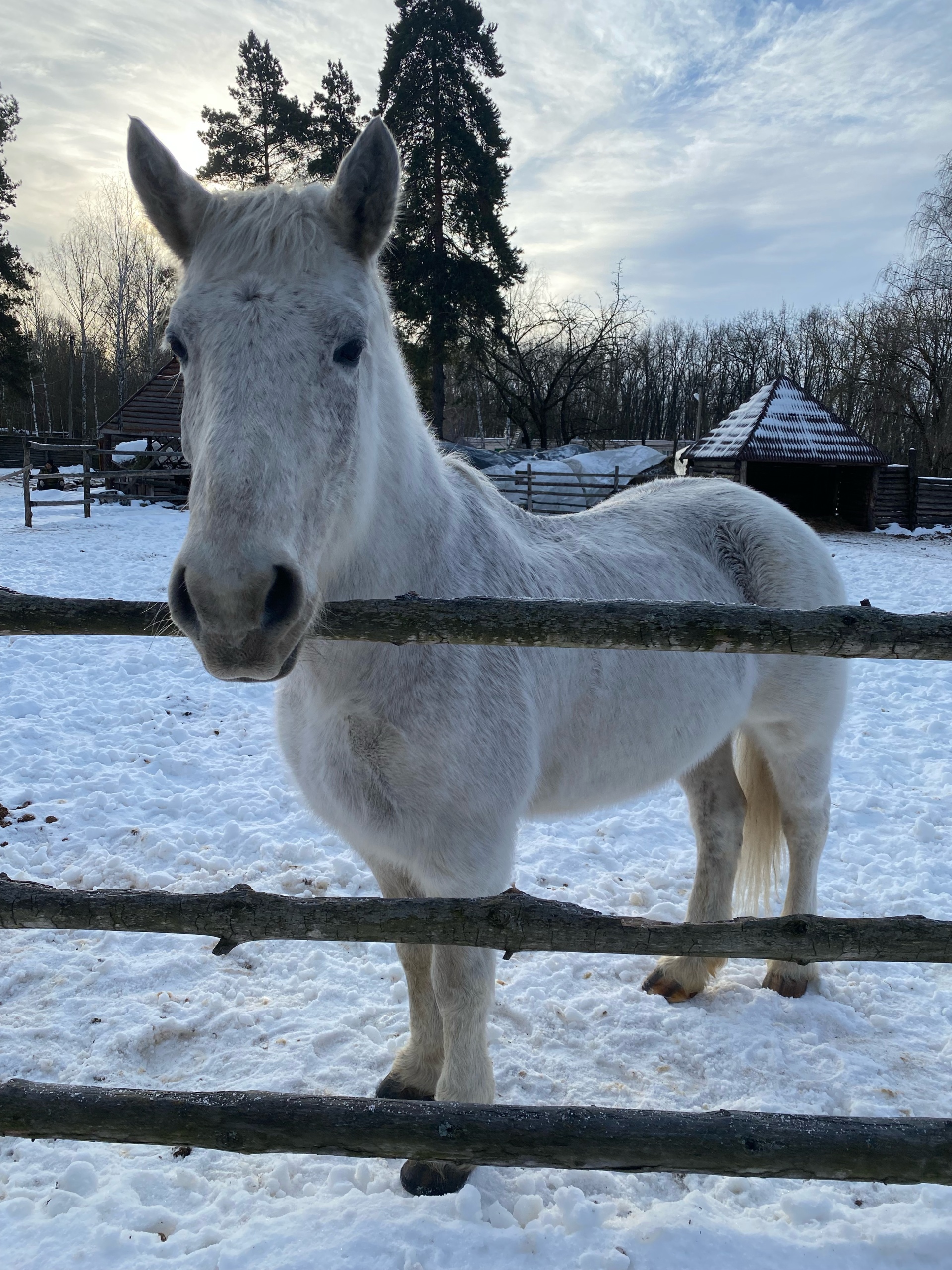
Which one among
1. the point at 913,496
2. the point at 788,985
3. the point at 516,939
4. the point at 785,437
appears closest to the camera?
the point at 516,939

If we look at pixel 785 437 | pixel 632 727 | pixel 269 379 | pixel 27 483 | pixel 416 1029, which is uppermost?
pixel 785 437

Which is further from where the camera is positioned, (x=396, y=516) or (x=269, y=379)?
(x=396, y=516)

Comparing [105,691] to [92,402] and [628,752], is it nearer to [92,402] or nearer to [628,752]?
[628,752]

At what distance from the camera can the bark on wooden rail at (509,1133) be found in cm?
157

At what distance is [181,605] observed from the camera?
1.38 meters

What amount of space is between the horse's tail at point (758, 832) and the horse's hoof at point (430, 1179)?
201 centimetres

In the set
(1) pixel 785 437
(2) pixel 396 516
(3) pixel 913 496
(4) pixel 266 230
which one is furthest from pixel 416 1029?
(3) pixel 913 496

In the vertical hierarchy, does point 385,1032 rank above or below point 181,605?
below

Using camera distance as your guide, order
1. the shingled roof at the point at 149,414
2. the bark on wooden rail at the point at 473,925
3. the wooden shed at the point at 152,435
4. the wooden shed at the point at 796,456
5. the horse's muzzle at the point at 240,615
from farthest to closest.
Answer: the shingled roof at the point at 149,414, the wooden shed at the point at 152,435, the wooden shed at the point at 796,456, the bark on wooden rail at the point at 473,925, the horse's muzzle at the point at 240,615

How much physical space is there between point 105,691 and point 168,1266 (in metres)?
5.58

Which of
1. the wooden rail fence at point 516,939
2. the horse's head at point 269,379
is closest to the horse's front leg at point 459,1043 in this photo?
the wooden rail fence at point 516,939

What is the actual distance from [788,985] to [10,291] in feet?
120

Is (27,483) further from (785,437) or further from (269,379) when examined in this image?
(269,379)

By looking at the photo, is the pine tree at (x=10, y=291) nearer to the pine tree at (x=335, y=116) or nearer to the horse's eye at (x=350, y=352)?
the pine tree at (x=335, y=116)
